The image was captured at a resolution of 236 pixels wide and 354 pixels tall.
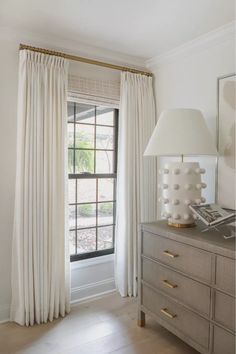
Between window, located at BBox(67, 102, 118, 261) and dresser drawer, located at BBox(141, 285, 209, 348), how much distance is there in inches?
33.1

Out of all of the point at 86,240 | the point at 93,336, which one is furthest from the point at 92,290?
the point at 93,336

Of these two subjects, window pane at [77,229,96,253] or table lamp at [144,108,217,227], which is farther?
window pane at [77,229,96,253]

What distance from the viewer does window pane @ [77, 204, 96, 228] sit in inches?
112

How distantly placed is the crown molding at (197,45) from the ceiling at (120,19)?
0.16ft

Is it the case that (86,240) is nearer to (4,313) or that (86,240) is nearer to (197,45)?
(4,313)

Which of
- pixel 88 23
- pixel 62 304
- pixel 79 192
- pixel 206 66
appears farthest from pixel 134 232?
pixel 88 23

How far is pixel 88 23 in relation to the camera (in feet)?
7.22

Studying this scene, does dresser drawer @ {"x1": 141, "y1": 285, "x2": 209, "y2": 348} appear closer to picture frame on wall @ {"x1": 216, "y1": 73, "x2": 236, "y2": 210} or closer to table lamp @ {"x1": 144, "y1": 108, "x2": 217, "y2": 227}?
table lamp @ {"x1": 144, "y1": 108, "x2": 217, "y2": 227}

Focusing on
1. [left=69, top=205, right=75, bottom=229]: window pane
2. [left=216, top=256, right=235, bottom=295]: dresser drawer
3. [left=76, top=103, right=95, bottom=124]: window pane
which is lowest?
[left=216, top=256, right=235, bottom=295]: dresser drawer

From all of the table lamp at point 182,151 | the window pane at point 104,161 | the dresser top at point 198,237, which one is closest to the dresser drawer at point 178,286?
the dresser top at point 198,237

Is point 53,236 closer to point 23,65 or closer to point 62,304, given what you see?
point 62,304

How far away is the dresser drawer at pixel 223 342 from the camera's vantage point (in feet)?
5.32

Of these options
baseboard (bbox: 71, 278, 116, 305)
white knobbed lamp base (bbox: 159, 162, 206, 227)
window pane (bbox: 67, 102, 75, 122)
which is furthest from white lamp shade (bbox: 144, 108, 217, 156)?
baseboard (bbox: 71, 278, 116, 305)

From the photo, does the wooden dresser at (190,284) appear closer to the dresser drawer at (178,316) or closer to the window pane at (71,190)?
the dresser drawer at (178,316)
